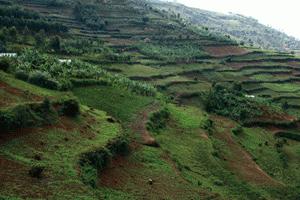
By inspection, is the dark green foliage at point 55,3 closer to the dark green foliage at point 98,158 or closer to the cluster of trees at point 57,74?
the cluster of trees at point 57,74

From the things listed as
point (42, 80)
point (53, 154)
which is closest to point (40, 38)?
point (42, 80)

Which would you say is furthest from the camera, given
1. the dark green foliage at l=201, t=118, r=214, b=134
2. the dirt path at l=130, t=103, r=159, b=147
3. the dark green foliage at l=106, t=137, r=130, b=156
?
the dark green foliage at l=201, t=118, r=214, b=134

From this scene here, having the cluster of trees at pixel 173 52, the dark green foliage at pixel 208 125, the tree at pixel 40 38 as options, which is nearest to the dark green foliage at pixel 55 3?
the cluster of trees at pixel 173 52

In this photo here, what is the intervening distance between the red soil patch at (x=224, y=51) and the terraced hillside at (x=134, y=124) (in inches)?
394

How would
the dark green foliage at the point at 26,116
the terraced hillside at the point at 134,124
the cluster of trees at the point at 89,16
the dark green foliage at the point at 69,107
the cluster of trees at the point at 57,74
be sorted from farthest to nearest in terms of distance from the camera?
the cluster of trees at the point at 89,16
the cluster of trees at the point at 57,74
the dark green foliage at the point at 69,107
the dark green foliage at the point at 26,116
the terraced hillside at the point at 134,124

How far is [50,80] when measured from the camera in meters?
56.1

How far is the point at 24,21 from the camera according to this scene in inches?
4122

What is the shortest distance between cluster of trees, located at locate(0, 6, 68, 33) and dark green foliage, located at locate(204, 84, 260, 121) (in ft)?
152

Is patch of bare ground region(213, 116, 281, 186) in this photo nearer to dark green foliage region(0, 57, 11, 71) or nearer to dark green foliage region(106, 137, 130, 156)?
dark green foliage region(106, 137, 130, 156)

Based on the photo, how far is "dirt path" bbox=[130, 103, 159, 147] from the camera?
5191 centimetres

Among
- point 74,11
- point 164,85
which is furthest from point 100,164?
point 74,11

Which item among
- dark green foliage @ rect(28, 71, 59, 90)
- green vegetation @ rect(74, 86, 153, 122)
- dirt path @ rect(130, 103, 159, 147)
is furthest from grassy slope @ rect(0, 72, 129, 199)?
green vegetation @ rect(74, 86, 153, 122)

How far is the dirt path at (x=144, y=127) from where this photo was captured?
2044 inches

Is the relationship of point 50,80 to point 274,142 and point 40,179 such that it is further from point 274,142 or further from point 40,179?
point 274,142
